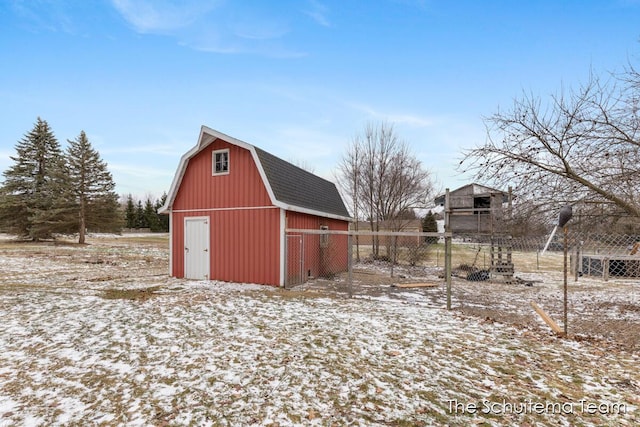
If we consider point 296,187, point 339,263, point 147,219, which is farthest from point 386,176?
point 147,219

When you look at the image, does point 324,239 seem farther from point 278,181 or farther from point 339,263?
point 278,181

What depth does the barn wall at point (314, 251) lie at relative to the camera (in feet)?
31.2

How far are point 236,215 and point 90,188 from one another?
79.5 ft

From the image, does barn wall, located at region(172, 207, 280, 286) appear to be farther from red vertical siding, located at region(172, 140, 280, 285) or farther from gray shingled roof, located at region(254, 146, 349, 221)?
gray shingled roof, located at region(254, 146, 349, 221)

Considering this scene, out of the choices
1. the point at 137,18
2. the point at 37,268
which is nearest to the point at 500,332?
the point at 137,18

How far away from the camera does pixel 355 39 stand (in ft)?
36.7

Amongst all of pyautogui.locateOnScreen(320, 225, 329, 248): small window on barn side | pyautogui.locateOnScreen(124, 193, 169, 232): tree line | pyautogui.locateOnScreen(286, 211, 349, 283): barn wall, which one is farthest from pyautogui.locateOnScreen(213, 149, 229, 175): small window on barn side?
pyautogui.locateOnScreen(124, 193, 169, 232): tree line

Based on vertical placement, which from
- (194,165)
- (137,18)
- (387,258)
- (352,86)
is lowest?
(387,258)

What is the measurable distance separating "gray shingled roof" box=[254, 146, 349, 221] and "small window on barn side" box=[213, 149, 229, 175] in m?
1.20

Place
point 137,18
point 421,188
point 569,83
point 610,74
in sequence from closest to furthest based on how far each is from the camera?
1. point 610,74
2. point 569,83
3. point 137,18
4. point 421,188

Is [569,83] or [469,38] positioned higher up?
[469,38]

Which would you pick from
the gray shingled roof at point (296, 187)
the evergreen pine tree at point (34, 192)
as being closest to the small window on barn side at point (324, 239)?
the gray shingled roof at point (296, 187)

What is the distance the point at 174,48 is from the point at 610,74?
42.7ft

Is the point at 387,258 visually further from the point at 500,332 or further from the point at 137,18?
the point at 137,18
